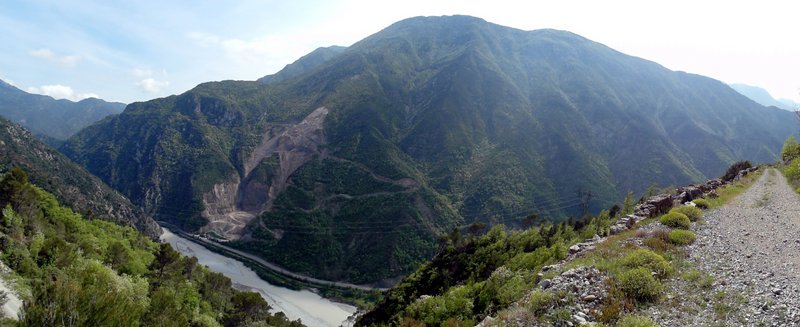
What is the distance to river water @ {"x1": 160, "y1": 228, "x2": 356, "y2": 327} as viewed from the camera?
91750 millimetres

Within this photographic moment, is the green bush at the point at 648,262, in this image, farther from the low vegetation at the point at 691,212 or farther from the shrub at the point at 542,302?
the low vegetation at the point at 691,212

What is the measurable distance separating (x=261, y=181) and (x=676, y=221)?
151 m

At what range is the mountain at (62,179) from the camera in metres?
92.9

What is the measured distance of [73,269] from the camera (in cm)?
3316

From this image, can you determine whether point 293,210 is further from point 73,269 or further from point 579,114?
point 579,114

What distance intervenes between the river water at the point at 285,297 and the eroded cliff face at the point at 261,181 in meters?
18.3

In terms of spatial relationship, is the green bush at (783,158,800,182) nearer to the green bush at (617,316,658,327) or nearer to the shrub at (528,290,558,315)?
the shrub at (528,290,558,315)

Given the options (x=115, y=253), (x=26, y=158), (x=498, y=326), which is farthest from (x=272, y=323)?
(x=26, y=158)

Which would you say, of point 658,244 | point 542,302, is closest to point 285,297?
point 658,244

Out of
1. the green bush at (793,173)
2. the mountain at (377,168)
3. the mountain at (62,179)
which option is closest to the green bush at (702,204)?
the green bush at (793,173)

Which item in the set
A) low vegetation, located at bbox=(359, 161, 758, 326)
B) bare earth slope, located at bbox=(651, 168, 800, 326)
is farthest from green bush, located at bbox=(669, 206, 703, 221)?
bare earth slope, located at bbox=(651, 168, 800, 326)

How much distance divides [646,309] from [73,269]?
40.4 meters

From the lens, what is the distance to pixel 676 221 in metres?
22.2

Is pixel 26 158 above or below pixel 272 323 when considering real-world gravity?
above
